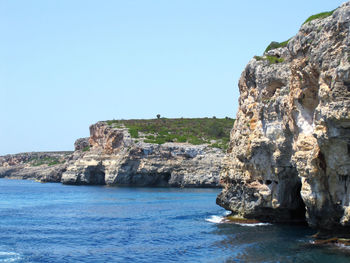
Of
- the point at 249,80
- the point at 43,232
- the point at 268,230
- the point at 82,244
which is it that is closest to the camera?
the point at 82,244

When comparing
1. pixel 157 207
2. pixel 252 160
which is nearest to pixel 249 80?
pixel 252 160

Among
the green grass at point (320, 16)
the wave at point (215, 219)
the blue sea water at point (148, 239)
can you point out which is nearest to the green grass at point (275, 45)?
the green grass at point (320, 16)

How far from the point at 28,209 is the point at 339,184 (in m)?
37.7

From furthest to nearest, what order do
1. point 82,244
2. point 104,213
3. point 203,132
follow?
point 203,132, point 104,213, point 82,244

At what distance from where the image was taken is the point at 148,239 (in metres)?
30.7

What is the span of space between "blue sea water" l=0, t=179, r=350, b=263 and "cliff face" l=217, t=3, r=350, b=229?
93.3 inches

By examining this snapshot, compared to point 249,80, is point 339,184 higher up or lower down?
lower down

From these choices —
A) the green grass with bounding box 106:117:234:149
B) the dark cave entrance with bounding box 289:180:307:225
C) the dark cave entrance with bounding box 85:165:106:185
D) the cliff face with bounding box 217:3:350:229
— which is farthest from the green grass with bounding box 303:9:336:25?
the dark cave entrance with bounding box 85:165:106:185

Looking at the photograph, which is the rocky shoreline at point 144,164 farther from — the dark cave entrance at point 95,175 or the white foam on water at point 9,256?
the white foam on water at point 9,256

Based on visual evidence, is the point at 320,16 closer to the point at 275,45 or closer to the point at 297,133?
the point at 297,133

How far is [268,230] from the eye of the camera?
31562mm

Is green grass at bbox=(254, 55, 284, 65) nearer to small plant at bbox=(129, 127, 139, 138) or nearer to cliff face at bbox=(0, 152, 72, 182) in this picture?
small plant at bbox=(129, 127, 139, 138)

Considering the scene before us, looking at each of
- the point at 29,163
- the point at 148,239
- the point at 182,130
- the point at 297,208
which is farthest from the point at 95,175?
the point at 29,163

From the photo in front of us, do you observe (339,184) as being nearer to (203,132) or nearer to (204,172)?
(204,172)
